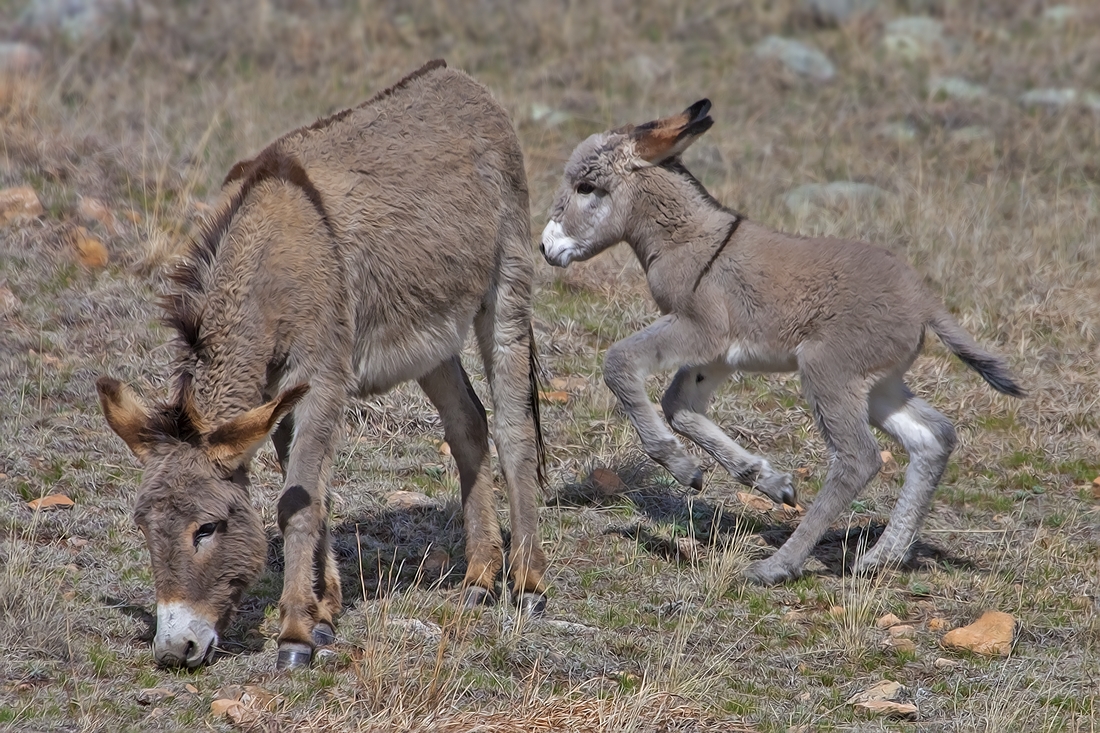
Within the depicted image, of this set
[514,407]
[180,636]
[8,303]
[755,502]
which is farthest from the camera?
[8,303]

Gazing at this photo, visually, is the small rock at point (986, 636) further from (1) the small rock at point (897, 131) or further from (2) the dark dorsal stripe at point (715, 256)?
(1) the small rock at point (897, 131)

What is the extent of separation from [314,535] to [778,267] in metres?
2.61

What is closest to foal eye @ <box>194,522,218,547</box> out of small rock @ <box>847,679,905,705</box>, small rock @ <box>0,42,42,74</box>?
small rock @ <box>847,679,905,705</box>

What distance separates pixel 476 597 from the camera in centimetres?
562

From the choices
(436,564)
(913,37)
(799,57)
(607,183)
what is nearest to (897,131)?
(799,57)

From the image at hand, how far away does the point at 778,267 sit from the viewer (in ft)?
19.9

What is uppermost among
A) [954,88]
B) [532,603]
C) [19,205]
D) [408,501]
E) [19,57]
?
[19,57]

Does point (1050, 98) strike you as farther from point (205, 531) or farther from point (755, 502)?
point (205, 531)

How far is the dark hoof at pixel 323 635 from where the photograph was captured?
16.1ft

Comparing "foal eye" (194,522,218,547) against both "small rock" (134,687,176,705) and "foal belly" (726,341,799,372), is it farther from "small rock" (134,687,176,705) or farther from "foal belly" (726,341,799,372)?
"foal belly" (726,341,799,372)

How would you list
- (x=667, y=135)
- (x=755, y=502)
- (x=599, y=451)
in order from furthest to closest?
(x=599, y=451) → (x=755, y=502) → (x=667, y=135)

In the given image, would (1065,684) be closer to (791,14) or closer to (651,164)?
(651,164)

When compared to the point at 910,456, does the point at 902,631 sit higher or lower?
lower

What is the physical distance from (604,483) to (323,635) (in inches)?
88.9
